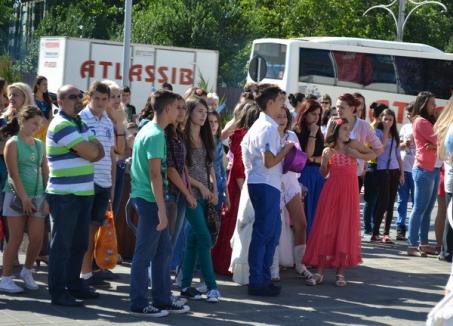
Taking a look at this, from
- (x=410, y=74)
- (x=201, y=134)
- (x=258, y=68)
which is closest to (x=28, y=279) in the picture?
(x=201, y=134)

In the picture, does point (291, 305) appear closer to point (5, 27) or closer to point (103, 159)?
point (103, 159)

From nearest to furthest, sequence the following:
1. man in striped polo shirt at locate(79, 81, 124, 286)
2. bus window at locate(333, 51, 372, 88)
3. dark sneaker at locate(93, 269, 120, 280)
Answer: man in striped polo shirt at locate(79, 81, 124, 286) < dark sneaker at locate(93, 269, 120, 280) < bus window at locate(333, 51, 372, 88)

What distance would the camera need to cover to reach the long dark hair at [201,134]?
8.62 meters

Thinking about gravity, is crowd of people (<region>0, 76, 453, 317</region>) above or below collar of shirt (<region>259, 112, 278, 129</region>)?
below

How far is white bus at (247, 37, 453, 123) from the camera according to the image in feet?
96.8

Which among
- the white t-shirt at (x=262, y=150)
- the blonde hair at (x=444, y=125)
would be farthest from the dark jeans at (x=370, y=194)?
the blonde hair at (x=444, y=125)

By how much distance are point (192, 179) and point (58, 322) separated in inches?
73.5

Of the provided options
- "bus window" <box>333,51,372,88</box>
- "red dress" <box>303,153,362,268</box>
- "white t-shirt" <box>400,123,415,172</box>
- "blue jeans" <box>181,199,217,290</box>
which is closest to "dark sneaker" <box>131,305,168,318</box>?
"blue jeans" <box>181,199,217,290</box>

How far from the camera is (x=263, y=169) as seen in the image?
889 centimetres

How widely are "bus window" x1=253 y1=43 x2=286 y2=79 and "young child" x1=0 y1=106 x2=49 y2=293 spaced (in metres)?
21.4

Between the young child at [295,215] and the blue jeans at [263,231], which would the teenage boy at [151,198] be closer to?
the blue jeans at [263,231]

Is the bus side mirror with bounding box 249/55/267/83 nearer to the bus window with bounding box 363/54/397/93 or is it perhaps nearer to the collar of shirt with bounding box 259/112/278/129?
the bus window with bounding box 363/54/397/93

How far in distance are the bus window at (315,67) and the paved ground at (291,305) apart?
19.1 meters

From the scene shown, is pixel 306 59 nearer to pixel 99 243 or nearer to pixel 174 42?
pixel 174 42
